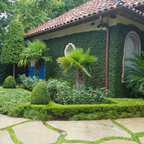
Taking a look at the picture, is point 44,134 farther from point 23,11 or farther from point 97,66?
point 23,11

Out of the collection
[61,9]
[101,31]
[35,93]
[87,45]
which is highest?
[61,9]

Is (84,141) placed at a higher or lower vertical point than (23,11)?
lower

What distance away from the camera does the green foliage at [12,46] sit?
938cm

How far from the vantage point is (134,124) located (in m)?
3.43

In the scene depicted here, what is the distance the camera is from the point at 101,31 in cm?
591

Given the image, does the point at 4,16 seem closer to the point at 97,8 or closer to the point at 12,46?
the point at 12,46

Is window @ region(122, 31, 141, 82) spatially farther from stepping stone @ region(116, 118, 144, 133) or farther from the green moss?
the green moss

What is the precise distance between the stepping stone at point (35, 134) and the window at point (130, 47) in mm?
3718

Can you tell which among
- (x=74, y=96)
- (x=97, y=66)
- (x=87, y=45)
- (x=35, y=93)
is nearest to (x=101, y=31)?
(x=87, y=45)

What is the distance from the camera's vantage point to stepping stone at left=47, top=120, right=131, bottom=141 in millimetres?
2754

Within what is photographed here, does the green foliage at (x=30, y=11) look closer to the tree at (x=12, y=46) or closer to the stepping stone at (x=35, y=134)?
the tree at (x=12, y=46)

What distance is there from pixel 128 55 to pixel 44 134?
15.2 feet

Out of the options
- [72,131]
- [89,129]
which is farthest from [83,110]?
[72,131]

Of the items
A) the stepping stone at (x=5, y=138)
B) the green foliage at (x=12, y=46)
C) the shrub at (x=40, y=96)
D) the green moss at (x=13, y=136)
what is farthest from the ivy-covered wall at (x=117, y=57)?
the green foliage at (x=12, y=46)
